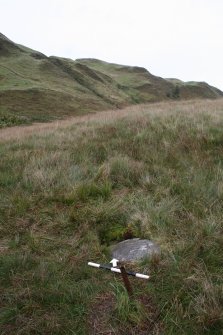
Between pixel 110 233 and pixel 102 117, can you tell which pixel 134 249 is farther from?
pixel 102 117

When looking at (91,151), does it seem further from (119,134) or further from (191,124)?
(191,124)

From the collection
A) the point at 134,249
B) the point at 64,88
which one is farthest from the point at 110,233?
the point at 64,88

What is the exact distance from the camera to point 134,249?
Result: 3.93 meters

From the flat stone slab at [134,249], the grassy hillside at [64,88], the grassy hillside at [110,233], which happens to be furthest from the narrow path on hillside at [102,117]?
the grassy hillside at [64,88]

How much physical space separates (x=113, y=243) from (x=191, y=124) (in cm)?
569

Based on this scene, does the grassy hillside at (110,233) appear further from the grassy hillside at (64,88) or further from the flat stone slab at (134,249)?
the grassy hillside at (64,88)

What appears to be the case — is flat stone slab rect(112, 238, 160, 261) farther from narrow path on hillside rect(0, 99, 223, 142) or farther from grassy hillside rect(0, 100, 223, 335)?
narrow path on hillside rect(0, 99, 223, 142)

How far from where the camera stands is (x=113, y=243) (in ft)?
14.0

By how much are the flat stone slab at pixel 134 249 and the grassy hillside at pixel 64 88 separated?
25.7 meters

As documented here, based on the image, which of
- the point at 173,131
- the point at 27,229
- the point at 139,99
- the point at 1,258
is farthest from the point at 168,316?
the point at 139,99

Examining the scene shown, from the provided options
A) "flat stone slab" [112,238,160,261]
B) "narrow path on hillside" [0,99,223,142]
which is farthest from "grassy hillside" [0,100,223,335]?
"narrow path on hillside" [0,99,223,142]

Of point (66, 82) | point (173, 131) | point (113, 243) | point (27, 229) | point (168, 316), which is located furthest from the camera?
point (66, 82)

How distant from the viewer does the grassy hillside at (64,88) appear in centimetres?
3862

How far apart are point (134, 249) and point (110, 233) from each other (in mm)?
588
